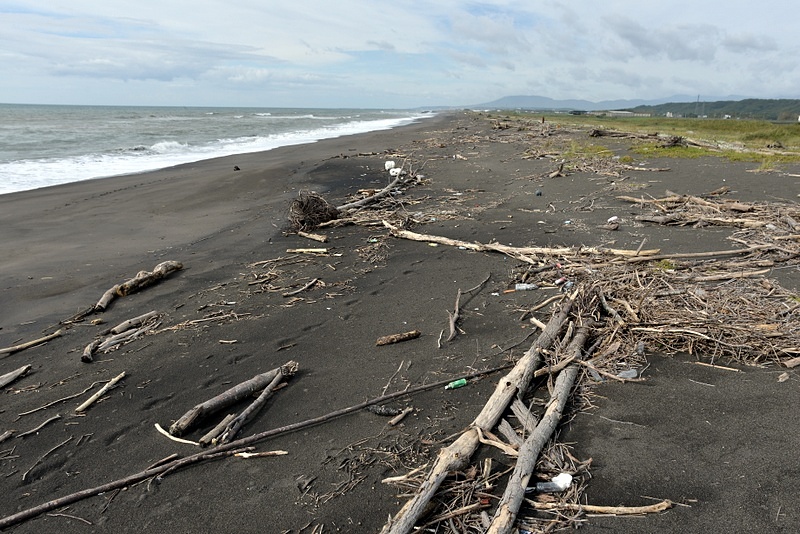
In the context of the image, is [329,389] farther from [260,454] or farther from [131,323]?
[131,323]

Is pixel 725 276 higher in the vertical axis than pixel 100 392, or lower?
higher

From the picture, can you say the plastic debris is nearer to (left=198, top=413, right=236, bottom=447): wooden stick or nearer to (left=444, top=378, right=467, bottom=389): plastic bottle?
(left=444, top=378, right=467, bottom=389): plastic bottle

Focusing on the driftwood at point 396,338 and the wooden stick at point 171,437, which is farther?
the driftwood at point 396,338

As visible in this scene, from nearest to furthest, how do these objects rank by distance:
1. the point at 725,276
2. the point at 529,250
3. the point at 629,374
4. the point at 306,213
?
the point at 629,374
the point at 725,276
the point at 529,250
the point at 306,213

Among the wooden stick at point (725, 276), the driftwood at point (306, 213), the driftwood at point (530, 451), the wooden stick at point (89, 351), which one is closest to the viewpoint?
the driftwood at point (530, 451)

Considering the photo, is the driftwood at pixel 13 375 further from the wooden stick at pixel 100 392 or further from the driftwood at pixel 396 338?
the driftwood at pixel 396 338

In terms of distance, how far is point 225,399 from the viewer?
4.34 meters

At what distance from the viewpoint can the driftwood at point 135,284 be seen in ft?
22.5

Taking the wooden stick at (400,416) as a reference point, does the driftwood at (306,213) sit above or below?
above

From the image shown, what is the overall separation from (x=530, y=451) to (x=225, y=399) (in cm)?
276

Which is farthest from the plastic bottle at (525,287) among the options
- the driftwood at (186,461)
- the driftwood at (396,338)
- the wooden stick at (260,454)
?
the wooden stick at (260,454)

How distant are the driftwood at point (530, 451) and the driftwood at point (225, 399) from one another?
8.46 ft

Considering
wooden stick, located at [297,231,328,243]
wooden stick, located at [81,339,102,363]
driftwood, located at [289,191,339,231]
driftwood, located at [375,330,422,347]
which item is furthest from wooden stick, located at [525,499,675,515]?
driftwood, located at [289,191,339,231]

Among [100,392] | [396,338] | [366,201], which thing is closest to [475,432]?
[396,338]
